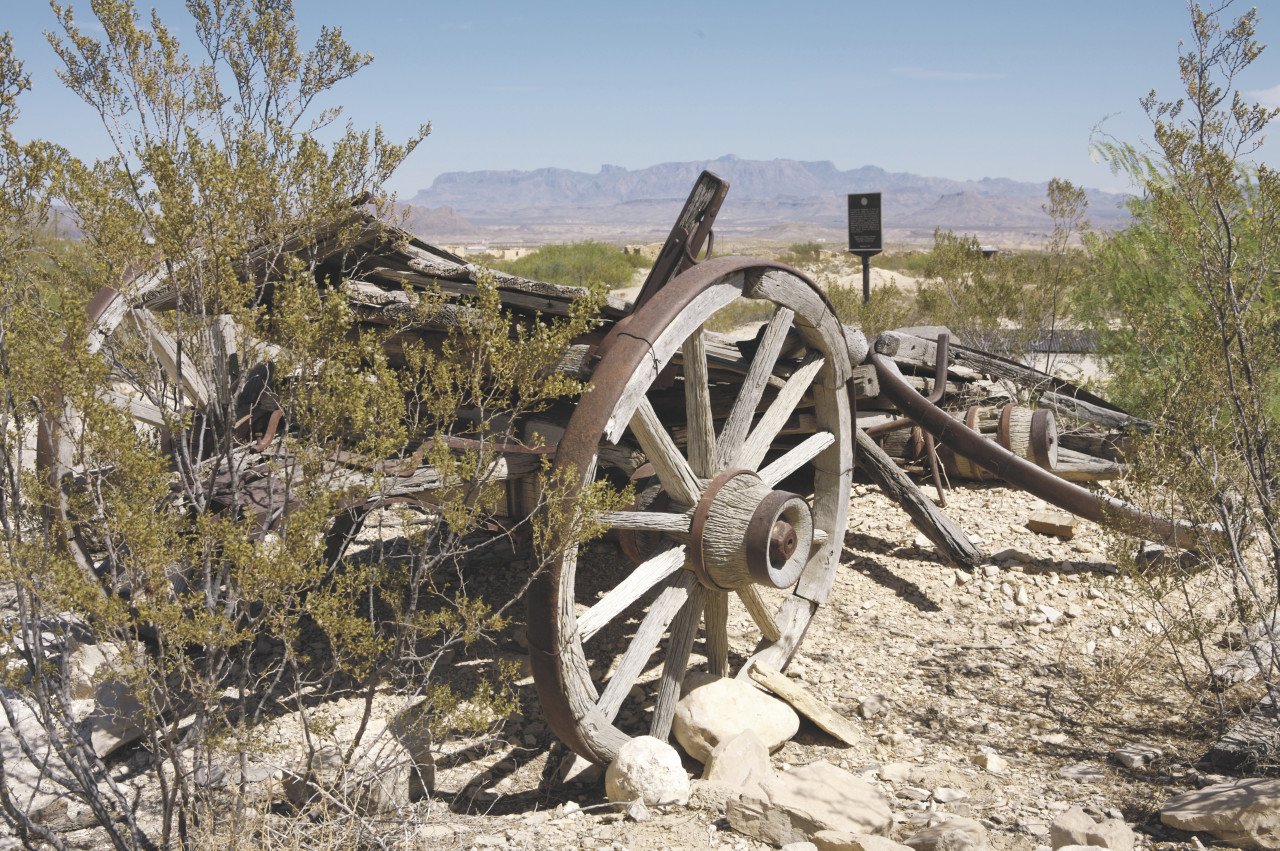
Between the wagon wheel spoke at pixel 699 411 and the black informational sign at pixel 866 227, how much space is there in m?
7.70

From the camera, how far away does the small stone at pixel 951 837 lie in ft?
9.25

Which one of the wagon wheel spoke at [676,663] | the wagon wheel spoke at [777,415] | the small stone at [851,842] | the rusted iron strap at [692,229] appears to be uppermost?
the rusted iron strap at [692,229]

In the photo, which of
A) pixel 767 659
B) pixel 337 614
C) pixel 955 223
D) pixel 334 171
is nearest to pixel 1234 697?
pixel 767 659

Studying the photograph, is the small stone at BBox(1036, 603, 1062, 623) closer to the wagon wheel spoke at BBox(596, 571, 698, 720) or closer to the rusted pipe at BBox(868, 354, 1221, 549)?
the rusted pipe at BBox(868, 354, 1221, 549)

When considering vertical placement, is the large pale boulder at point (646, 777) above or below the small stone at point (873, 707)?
above

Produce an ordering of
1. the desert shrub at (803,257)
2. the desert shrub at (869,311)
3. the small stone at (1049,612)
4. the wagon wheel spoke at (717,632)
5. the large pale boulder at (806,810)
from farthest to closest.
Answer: the desert shrub at (803,257) < the desert shrub at (869,311) < the small stone at (1049,612) < the wagon wheel spoke at (717,632) < the large pale boulder at (806,810)

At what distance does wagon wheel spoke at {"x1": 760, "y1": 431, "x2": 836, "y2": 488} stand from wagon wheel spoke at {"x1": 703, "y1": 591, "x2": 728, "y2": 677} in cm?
48

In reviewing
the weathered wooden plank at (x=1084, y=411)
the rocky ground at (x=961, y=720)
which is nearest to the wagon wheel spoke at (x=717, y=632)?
the rocky ground at (x=961, y=720)

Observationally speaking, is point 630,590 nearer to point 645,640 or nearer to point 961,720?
point 645,640

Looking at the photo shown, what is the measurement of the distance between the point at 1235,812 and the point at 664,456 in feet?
6.39

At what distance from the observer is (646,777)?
3172mm

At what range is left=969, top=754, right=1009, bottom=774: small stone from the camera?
11.8ft

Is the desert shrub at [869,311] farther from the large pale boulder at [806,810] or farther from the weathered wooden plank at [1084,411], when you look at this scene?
the large pale boulder at [806,810]

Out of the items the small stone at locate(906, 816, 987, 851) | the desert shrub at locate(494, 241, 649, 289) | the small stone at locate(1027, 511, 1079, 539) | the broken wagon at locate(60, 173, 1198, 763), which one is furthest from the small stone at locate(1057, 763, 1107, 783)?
the desert shrub at locate(494, 241, 649, 289)
